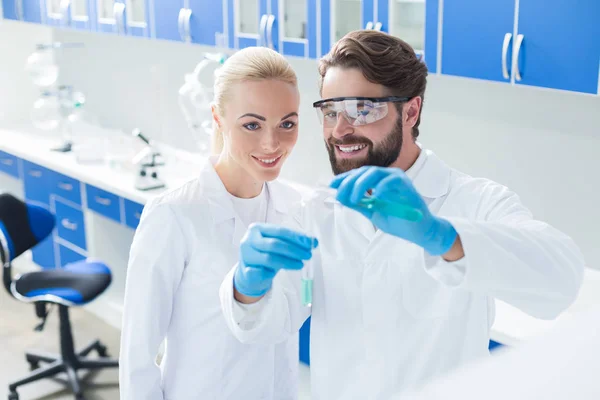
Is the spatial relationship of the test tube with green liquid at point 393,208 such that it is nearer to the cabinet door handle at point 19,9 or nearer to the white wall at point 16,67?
the cabinet door handle at point 19,9

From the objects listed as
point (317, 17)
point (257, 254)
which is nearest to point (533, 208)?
point (317, 17)

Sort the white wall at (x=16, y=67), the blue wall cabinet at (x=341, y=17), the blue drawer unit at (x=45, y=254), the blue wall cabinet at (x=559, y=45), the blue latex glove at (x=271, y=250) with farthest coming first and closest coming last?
the white wall at (x=16, y=67), the blue drawer unit at (x=45, y=254), the blue wall cabinet at (x=341, y=17), the blue wall cabinet at (x=559, y=45), the blue latex glove at (x=271, y=250)

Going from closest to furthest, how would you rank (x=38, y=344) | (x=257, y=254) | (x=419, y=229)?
(x=419, y=229) → (x=257, y=254) → (x=38, y=344)

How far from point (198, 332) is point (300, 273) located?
296 mm

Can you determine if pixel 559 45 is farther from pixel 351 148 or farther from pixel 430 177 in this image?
pixel 351 148

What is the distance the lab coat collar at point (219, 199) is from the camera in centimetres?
177

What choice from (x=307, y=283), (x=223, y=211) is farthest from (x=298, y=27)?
(x=307, y=283)

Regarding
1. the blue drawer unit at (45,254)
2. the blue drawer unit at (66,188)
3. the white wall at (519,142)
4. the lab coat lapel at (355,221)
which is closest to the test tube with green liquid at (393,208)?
the lab coat lapel at (355,221)

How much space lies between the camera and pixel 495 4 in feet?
7.97

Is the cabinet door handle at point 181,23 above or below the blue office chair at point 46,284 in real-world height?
above

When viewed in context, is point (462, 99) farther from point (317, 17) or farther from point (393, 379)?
point (393, 379)

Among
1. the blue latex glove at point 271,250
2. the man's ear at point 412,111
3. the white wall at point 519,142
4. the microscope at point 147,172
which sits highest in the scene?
the man's ear at point 412,111

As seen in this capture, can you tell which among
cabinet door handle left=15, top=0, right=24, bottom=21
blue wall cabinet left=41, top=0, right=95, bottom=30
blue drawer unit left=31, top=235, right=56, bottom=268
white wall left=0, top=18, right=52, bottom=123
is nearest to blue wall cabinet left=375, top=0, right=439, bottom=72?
blue wall cabinet left=41, top=0, right=95, bottom=30

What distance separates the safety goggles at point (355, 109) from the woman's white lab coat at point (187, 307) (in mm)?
370
